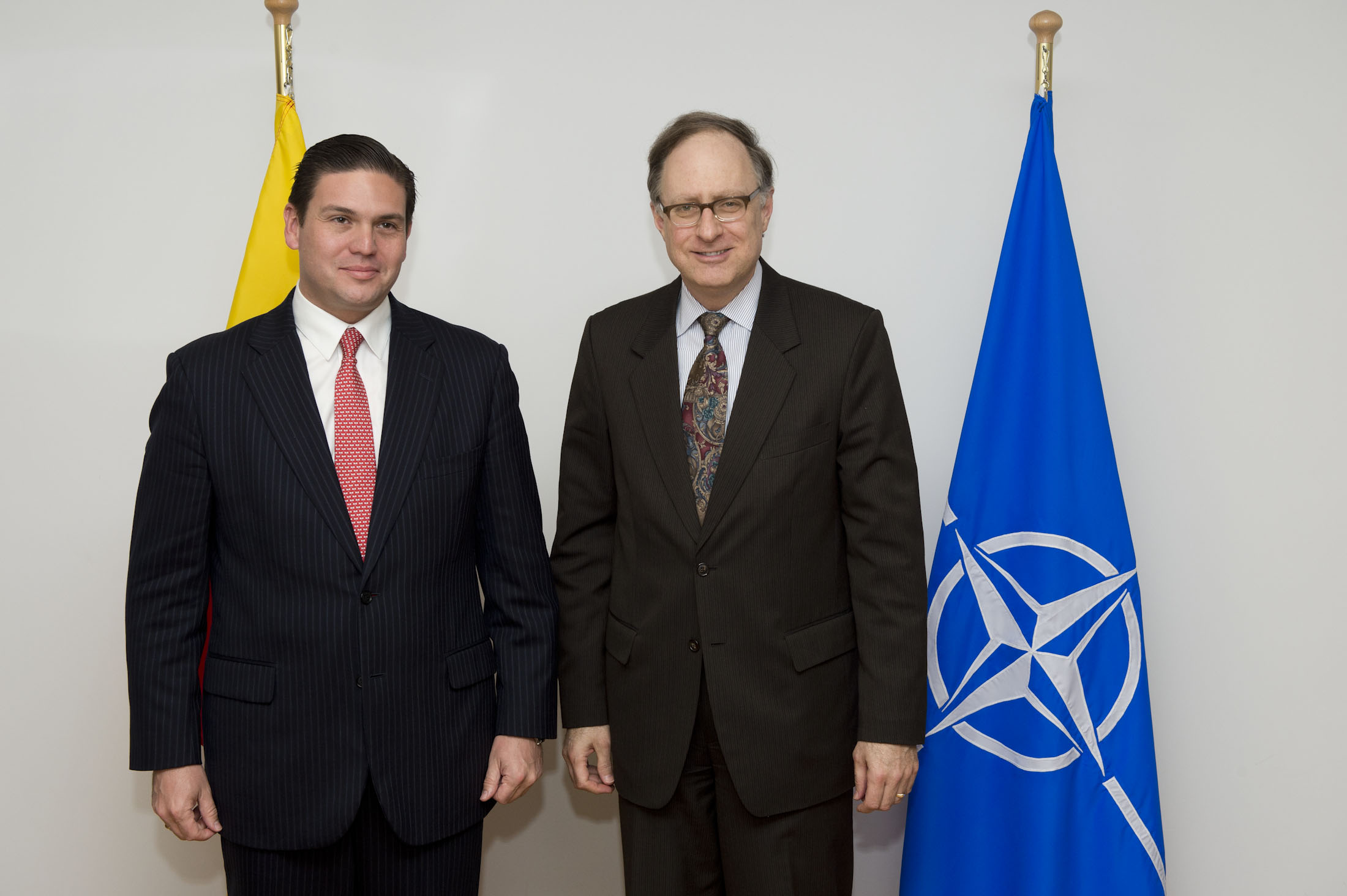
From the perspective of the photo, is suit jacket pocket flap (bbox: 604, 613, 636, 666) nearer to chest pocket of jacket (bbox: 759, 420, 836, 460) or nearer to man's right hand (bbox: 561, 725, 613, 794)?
man's right hand (bbox: 561, 725, 613, 794)

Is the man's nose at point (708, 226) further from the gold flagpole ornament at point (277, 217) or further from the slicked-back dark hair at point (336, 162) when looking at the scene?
the gold flagpole ornament at point (277, 217)

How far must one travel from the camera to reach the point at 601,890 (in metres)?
2.74

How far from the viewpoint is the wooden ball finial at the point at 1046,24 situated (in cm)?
236

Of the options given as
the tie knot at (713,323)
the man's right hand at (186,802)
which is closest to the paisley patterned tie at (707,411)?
the tie knot at (713,323)

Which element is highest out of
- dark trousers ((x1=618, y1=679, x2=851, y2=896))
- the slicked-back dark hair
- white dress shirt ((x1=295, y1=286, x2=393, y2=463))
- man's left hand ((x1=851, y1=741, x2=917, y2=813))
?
the slicked-back dark hair

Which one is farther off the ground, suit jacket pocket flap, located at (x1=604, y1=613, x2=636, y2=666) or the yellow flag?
the yellow flag

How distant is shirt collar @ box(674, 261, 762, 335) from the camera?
193cm

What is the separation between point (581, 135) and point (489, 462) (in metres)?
1.17

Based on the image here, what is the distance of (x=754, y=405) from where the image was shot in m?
1.82

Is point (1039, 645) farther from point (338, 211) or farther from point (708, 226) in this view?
point (338, 211)

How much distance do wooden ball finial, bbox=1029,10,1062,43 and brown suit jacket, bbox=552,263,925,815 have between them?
3.35 feet

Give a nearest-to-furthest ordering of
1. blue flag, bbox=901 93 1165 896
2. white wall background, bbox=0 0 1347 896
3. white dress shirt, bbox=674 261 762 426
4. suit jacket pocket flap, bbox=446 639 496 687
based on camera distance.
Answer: suit jacket pocket flap, bbox=446 639 496 687 → white dress shirt, bbox=674 261 762 426 → blue flag, bbox=901 93 1165 896 → white wall background, bbox=0 0 1347 896

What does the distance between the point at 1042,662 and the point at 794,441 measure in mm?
953

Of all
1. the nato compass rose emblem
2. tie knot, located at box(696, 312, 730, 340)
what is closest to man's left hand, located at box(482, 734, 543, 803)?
tie knot, located at box(696, 312, 730, 340)
